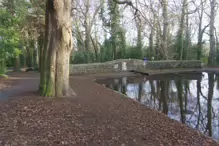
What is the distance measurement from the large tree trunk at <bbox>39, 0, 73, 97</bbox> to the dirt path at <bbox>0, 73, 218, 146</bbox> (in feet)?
3.15

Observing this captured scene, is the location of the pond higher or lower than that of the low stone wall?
lower

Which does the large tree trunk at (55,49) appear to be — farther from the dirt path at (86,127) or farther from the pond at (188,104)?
the pond at (188,104)

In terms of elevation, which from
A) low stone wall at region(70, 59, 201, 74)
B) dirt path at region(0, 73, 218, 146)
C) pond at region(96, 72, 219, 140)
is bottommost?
pond at region(96, 72, 219, 140)

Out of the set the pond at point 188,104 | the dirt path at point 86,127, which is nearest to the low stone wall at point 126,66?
the pond at point 188,104

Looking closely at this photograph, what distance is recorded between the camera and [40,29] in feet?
53.0

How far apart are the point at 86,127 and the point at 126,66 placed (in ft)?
48.8

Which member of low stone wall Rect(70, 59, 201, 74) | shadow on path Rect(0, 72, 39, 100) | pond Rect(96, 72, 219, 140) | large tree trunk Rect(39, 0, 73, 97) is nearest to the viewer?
pond Rect(96, 72, 219, 140)

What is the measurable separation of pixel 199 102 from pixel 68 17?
18.3 feet

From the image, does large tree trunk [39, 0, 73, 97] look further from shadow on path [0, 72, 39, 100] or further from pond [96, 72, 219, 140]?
pond [96, 72, 219, 140]

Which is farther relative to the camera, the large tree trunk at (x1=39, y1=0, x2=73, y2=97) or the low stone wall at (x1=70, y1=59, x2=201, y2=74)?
the low stone wall at (x1=70, y1=59, x2=201, y2=74)

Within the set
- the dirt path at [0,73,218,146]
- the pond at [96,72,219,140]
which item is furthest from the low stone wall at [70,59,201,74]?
the dirt path at [0,73,218,146]

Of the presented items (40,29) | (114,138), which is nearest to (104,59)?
(40,29)

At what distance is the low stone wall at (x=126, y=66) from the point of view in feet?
55.3

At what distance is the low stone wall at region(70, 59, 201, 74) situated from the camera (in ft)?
55.3
